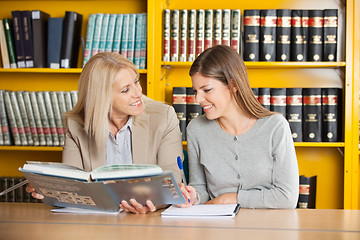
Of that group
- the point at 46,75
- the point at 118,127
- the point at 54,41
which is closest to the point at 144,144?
the point at 118,127

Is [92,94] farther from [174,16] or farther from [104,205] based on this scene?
[174,16]

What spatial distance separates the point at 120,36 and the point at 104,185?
5.15 feet

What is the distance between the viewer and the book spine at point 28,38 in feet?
9.40

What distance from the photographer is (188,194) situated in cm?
156

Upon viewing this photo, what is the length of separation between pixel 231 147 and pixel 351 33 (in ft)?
4.08

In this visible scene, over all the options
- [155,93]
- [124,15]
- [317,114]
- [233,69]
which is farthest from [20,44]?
[317,114]

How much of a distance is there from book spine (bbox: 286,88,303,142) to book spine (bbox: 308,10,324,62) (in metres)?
0.21

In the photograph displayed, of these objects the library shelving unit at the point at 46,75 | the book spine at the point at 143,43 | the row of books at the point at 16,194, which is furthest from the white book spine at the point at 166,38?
the row of books at the point at 16,194

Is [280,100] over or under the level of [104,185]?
over

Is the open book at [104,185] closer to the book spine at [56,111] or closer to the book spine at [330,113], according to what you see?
the book spine at [56,111]

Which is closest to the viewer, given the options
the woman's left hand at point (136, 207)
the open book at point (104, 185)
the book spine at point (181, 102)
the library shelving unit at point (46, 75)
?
the open book at point (104, 185)

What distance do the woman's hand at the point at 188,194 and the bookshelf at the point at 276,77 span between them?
1.26 meters

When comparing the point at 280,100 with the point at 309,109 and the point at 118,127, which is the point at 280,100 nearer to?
the point at 309,109

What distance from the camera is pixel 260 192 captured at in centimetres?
173
